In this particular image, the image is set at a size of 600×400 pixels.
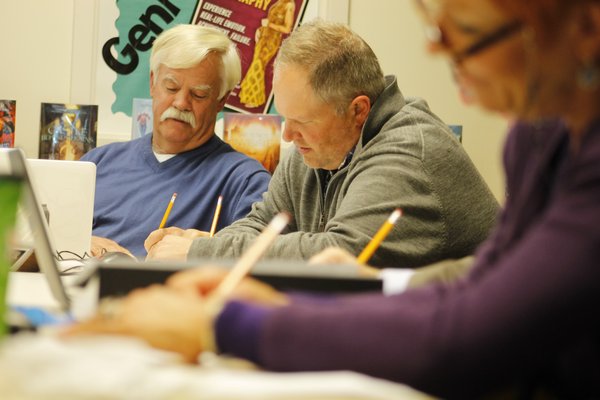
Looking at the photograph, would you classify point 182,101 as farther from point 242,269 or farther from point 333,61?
point 242,269

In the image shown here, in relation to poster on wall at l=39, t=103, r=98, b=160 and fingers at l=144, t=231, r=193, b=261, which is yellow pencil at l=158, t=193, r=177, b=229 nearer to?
fingers at l=144, t=231, r=193, b=261

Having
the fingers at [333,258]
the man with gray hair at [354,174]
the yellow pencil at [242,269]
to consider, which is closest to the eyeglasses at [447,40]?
the yellow pencil at [242,269]

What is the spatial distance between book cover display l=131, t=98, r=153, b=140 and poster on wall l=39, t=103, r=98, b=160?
0.18m

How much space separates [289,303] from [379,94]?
1.40 metres

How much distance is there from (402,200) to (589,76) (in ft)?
3.60

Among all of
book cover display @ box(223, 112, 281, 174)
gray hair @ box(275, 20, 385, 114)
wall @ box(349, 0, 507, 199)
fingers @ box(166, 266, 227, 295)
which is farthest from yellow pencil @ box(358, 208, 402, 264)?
wall @ box(349, 0, 507, 199)

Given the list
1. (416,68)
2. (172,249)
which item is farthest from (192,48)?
(416,68)

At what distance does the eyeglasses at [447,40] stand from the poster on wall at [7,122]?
2514 mm

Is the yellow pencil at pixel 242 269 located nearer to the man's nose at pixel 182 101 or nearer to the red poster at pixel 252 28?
the man's nose at pixel 182 101

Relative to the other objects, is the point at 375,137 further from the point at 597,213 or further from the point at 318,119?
the point at 597,213

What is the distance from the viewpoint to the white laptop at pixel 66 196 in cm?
198

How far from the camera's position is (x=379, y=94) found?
2135 mm

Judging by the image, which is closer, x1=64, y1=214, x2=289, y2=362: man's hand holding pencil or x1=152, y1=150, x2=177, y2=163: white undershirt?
x1=64, y1=214, x2=289, y2=362: man's hand holding pencil

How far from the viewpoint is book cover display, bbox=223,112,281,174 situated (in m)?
2.88
